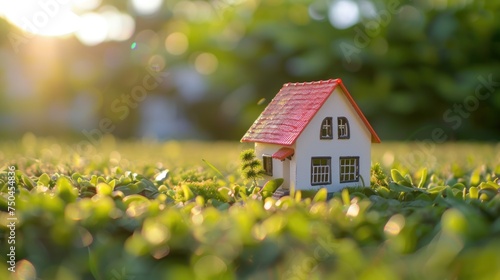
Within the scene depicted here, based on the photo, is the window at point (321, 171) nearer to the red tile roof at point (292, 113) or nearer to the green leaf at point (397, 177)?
the red tile roof at point (292, 113)

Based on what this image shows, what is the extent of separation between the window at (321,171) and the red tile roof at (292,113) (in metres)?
0.21

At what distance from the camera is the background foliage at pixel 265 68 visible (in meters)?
11.0

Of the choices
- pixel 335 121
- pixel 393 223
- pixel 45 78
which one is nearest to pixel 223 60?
pixel 45 78

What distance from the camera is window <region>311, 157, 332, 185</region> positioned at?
129 inches

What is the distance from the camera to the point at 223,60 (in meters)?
12.1

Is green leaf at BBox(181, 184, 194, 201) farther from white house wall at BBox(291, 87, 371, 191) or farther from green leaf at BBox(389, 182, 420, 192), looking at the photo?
green leaf at BBox(389, 182, 420, 192)

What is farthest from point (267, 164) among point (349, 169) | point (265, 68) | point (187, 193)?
point (265, 68)

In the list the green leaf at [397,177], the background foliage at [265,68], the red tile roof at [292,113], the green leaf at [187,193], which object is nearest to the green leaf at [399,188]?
the green leaf at [397,177]

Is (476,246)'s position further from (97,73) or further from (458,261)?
(97,73)

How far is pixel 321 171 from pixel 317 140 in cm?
17

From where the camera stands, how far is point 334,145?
11.0ft

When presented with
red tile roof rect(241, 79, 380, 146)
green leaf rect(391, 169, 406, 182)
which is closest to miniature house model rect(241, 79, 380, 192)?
red tile roof rect(241, 79, 380, 146)

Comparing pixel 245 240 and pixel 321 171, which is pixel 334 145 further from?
pixel 245 240

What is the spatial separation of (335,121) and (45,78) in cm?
1186
